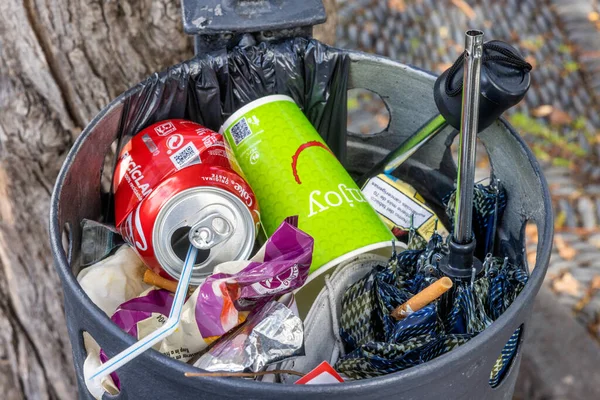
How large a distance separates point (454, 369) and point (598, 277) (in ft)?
5.05

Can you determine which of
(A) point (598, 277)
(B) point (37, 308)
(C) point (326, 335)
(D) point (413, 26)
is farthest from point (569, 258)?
(B) point (37, 308)

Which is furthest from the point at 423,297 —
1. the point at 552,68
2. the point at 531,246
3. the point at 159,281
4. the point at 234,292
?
the point at 552,68

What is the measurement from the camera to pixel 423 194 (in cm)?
142

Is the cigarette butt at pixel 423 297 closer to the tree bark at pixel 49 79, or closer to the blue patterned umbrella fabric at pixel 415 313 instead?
the blue patterned umbrella fabric at pixel 415 313

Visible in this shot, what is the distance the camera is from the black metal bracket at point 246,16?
3.93ft

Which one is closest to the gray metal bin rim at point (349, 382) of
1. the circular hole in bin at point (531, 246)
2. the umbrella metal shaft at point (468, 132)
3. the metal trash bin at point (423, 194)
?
the metal trash bin at point (423, 194)

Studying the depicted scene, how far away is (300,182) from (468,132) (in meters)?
0.32

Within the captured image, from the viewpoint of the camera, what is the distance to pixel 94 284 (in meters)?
1.08

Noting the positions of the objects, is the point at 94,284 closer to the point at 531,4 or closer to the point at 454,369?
the point at 454,369

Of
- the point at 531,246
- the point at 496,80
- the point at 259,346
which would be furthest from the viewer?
the point at 531,246

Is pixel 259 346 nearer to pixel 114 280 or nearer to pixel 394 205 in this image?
pixel 114 280

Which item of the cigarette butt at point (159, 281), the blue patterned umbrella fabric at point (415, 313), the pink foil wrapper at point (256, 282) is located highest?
the pink foil wrapper at point (256, 282)

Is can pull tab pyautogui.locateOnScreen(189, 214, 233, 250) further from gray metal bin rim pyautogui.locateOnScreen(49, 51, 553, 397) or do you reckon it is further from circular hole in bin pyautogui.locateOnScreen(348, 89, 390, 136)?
circular hole in bin pyautogui.locateOnScreen(348, 89, 390, 136)

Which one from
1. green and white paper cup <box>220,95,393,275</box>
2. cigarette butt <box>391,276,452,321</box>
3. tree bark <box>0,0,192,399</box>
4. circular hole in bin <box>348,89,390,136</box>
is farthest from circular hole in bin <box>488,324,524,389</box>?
circular hole in bin <box>348,89,390,136</box>
